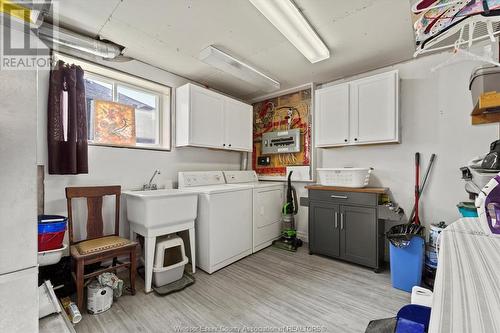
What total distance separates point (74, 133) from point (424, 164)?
12.6 feet

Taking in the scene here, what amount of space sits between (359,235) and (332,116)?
1620mm

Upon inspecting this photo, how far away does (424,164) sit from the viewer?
262cm

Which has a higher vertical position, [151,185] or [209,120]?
[209,120]

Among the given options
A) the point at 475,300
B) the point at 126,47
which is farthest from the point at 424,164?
the point at 126,47

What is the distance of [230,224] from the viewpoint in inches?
106

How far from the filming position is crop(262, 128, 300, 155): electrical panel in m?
3.58

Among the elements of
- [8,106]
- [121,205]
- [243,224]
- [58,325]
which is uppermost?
[8,106]

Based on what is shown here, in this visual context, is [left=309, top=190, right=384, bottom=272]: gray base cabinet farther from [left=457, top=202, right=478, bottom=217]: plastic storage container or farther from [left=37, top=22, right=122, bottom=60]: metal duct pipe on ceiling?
[left=37, top=22, right=122, bottom=60]: metal duct pipe on ceiling

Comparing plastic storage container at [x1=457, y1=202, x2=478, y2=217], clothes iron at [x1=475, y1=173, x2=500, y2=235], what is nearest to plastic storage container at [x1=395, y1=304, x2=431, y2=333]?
clothes iron at [x1=475, y1=173, x2=500, y2=235]

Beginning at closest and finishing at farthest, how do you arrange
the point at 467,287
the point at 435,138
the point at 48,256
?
the point at 467,287
the point at 48,256
the point at 435,138

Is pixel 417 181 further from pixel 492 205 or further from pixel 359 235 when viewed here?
pixel 492 205

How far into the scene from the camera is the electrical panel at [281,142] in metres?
3.58

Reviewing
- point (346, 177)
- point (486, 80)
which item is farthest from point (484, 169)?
point (346, 177)

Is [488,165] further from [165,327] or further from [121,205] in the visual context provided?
[121,205]
